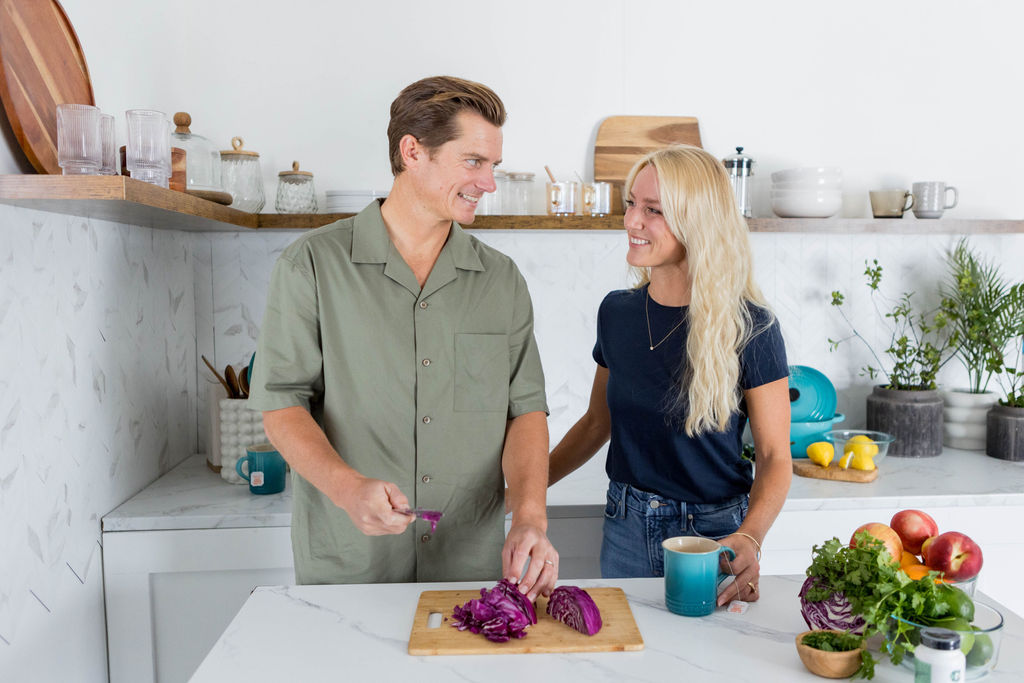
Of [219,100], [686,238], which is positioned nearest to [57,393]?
[219,100]

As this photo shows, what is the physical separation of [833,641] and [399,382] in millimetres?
829

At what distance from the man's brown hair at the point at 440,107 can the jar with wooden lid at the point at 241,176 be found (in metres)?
1.01

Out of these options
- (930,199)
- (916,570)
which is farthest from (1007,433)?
(916,570)

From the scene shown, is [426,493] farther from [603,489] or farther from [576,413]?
[576,413]

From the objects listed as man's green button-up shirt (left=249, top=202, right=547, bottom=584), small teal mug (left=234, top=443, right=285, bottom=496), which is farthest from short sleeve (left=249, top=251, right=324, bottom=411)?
small teal mug (left=234, top=443, right=285, bottom=496)

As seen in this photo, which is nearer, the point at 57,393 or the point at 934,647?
the point at 934,647

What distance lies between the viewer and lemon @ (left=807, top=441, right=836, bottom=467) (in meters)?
2.42

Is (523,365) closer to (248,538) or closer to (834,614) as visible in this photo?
(834,614)

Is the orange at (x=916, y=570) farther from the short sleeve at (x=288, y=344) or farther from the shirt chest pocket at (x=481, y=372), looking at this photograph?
the short sleeve at (x=288, y=344)

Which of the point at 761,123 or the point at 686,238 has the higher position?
the point at 761,123

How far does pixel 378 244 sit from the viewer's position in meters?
1.57

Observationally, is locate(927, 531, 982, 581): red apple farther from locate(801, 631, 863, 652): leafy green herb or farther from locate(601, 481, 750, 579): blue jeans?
locate(601, 481, 750, 579): blue jeans

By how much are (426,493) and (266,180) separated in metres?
1.41

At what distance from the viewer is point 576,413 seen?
280 centimetres
